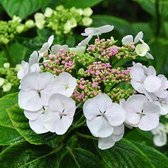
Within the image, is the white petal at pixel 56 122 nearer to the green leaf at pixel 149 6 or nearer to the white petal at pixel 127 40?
the white petal at pixel 127 40

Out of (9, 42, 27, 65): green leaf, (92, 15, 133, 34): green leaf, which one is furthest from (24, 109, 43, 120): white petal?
(92, 15, 133, 34): green leaf

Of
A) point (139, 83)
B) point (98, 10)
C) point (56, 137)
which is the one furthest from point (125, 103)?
point (98, 10)

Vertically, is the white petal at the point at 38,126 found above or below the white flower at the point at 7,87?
above

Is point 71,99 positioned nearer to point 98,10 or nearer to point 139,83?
point 139,83

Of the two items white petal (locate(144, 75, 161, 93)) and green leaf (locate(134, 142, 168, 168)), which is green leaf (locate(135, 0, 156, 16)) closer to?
green leaf (locate(134, 142, 168, 168))

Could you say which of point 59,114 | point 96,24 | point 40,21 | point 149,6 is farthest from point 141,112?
point 149,6

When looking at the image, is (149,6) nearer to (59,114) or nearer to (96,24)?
(96,24)

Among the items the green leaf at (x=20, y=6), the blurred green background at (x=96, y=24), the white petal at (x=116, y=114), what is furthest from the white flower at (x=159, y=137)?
the white petal at (x=116, y=114)
